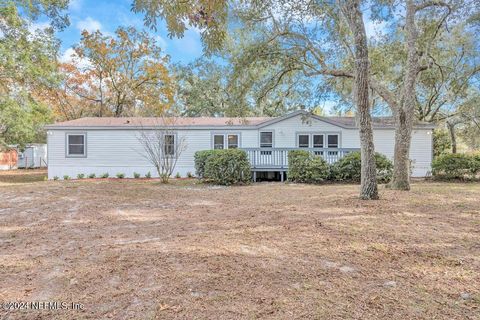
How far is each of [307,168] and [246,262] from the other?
8.83 meters

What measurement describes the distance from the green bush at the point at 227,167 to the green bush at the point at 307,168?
74.2 inches

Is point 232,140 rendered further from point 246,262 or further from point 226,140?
point 246,262

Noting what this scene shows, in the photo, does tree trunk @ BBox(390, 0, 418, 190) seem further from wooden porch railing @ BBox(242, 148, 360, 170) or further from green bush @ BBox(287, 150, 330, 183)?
wooden porch railing @ BBox(242, 148, 360, 170)

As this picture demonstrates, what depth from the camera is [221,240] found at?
13.4 feet

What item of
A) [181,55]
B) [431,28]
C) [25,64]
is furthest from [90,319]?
[181,55]

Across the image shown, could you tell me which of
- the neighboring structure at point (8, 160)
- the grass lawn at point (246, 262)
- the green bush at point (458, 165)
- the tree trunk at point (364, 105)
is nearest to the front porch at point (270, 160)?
the green bush at point (458, 165)

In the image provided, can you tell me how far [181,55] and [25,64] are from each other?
471 inches

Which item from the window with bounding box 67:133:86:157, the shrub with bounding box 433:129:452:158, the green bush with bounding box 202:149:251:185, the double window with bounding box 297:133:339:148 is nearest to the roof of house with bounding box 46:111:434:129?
the window with bounding box 67:133:86:157

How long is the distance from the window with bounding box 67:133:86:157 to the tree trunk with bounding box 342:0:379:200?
1336cm

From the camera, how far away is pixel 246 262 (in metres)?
3.25

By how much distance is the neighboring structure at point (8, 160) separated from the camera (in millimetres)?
22947

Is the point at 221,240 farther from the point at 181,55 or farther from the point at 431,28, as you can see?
the point at 181,55

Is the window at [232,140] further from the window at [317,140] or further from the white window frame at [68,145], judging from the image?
the white window frame at [68,145]

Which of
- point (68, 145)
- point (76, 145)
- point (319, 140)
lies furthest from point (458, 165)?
point (68, 145)
